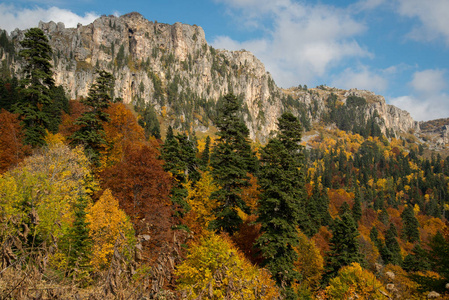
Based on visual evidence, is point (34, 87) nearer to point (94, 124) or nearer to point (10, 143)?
point (10, 143)

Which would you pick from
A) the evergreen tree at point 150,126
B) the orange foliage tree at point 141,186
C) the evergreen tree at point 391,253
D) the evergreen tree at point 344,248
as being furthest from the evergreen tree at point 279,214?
the evergreen tree at point 150,126

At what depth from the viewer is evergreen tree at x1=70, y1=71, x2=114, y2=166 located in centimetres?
2838

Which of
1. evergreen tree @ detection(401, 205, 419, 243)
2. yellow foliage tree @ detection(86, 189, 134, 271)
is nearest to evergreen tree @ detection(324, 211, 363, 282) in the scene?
yellow foliage tree @ detection(86, 189, 134, 271)

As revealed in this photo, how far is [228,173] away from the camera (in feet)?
81.9

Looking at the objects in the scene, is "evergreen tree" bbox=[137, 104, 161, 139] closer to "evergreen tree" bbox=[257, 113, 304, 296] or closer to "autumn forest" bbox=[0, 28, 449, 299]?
"autumn forest" bbox=[0, 28, 449, 299]

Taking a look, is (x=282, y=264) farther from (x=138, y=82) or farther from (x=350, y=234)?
(x=138, y=82)

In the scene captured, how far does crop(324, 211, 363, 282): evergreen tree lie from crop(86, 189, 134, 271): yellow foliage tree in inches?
1015

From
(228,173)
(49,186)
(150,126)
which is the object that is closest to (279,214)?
(228,173)

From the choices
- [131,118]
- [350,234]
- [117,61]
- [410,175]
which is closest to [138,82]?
[117,61]

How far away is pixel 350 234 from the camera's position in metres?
33.9

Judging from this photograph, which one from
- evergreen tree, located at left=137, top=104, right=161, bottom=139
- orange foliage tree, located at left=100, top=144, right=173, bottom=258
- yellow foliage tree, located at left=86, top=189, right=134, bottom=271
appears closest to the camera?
yellow foliage tree, located at left=86, top=189, right=134, bottom=271

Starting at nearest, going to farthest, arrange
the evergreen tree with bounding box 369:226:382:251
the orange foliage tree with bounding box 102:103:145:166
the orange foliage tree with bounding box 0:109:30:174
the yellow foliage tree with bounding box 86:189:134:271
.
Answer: the yellow foliage tree with bounding box 86:189:134:271
the orange foliage tree with bounding box 0:109:30:174
the orange foliage tree with bounding box 102:103:145:166
the evergreen tree with bounding box 369:226:382:251

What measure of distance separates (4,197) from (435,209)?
16518 centimetres

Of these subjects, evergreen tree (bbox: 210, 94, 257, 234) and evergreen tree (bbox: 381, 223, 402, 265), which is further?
evergreen tree (bbox: 381, 223, 402, 265)
